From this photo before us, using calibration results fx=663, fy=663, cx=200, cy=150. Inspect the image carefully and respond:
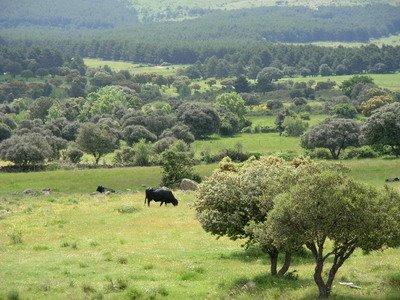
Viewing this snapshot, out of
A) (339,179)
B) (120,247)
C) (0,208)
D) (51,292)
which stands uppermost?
(339,179)

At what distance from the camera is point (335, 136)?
10969cm

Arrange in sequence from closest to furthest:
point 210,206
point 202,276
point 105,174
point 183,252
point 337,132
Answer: point 202,276 → point 210,206 → point 183,252 → point 105,174 → point 337,132

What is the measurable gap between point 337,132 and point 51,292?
85196 millimetres

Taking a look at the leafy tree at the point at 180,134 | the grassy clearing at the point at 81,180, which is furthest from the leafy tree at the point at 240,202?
the leafy tree at the point at 180,134

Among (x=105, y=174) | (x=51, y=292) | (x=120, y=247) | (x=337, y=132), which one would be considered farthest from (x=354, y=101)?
(x=51, y=292)

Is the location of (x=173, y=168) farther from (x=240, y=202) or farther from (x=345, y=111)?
(x=345, y=111)

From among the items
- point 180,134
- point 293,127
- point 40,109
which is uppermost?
point 180,134

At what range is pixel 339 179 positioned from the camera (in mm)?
29047

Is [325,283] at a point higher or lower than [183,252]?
higher

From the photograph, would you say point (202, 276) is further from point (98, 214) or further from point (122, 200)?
point (122, 200)

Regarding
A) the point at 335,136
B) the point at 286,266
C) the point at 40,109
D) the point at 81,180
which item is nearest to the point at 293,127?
the point at 335,136

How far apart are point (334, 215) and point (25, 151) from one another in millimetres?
77897

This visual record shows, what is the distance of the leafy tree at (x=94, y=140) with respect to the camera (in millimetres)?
111312

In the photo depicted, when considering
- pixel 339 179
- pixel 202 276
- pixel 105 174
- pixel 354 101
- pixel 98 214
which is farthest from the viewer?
pixel 354 101
